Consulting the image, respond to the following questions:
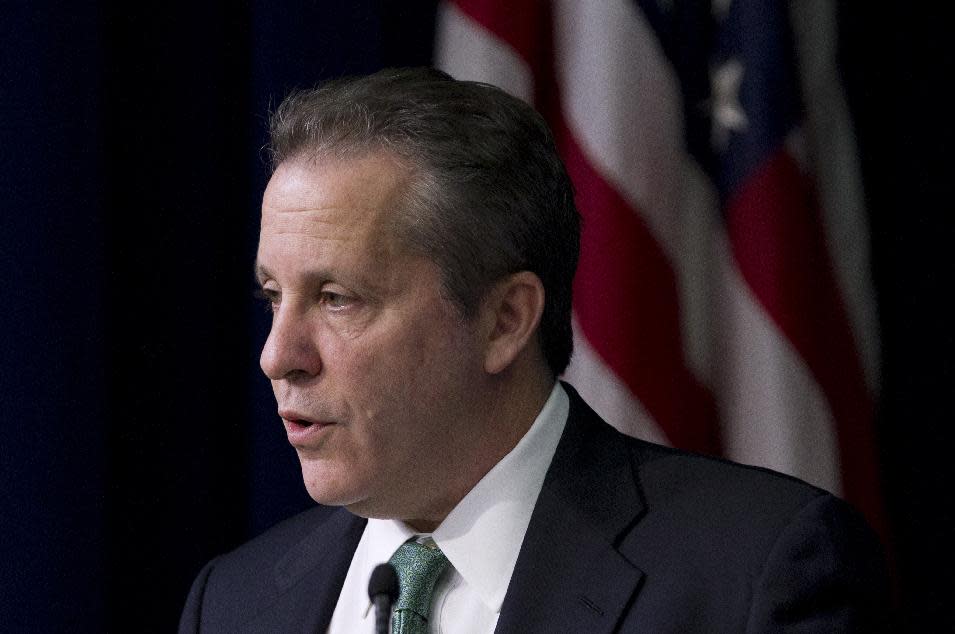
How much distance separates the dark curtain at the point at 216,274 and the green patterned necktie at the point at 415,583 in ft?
2.35

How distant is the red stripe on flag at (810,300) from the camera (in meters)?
2.28

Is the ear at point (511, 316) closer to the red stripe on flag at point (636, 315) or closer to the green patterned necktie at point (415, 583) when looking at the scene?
the green patterned necktie at point (415, 583)

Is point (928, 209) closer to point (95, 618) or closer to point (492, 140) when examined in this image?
point (492, 140)

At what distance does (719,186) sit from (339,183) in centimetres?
96

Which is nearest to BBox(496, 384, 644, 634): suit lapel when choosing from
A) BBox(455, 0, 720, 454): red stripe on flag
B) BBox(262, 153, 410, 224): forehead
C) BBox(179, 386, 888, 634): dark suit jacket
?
BBox(179, 386, 888, 634): dark suit jacket

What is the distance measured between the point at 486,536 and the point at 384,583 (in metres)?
Result: 0.14

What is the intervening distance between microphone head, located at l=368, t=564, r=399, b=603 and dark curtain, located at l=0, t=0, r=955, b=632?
74cm

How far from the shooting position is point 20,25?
2.14 metres

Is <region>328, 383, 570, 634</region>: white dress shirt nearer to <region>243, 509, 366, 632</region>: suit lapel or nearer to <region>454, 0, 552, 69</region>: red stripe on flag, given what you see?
<region>243, 509, 366, 632</region>: suit lapel

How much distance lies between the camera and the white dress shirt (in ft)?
5.38

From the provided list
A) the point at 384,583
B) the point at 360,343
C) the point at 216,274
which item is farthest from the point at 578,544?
the point at 216,274

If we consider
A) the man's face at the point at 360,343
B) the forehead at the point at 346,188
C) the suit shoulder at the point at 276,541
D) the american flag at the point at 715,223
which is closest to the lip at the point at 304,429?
the man's face at the point at 360,343

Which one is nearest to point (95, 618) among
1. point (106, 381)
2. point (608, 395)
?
point (106, 381)

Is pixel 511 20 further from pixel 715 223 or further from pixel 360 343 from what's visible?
pixel 360 343
